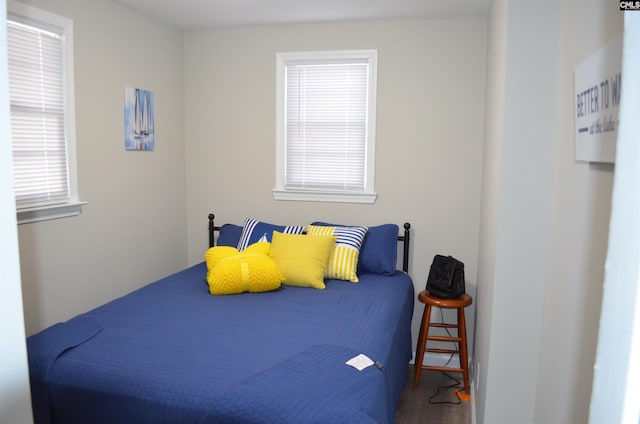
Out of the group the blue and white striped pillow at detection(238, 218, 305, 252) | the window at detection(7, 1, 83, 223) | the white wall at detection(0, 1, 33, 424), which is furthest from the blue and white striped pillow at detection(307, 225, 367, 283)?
the white wall at detection(0, 1, 33, 424)

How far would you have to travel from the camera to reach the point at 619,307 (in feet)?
1.76

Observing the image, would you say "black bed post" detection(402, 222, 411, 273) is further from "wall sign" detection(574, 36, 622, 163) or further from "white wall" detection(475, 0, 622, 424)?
"wall sign" detection(574, 36, 622, 163)

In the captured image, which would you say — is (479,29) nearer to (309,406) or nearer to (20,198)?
(309,406)

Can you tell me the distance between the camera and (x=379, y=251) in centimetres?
358

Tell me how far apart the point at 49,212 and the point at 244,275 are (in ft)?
3.89

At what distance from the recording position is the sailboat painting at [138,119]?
348cm

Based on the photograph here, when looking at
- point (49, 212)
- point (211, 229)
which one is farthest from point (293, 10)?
point (49, 212)

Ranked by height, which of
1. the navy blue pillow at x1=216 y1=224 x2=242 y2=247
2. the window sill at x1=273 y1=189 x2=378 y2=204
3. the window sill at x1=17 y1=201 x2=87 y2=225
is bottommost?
the navy blue pillow at x1=216 y1=224 x2=242 y2=247

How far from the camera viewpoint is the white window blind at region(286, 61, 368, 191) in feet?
12.6

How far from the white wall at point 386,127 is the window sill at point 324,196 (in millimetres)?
52

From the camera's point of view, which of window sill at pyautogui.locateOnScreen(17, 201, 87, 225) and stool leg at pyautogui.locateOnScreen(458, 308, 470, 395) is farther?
stool leg at pyautogui.locateOnScreen(458, 308, 470, 395)

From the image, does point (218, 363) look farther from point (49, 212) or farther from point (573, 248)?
point (49, 212)

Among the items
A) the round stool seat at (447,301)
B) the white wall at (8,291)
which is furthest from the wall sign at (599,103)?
the round stool seat at (447,301)

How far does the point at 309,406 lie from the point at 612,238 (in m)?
1.42
